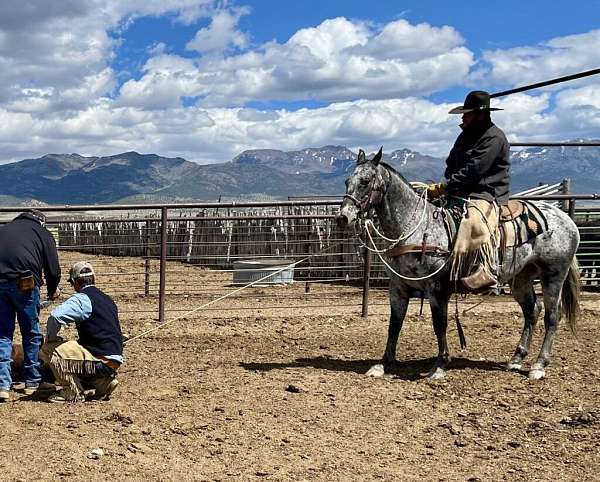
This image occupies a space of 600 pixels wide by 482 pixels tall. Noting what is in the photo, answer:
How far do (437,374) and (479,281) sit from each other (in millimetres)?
924

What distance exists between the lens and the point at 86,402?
5.30 meters

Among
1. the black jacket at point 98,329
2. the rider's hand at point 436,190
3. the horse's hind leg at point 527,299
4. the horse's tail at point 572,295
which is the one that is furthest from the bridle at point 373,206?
the black jacket at point 98,329

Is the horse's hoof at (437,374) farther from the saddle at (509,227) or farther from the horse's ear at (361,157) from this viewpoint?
the horse's ear at (361,157)

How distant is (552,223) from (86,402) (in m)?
4.53

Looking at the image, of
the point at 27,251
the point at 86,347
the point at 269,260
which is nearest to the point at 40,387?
the point at 86,347

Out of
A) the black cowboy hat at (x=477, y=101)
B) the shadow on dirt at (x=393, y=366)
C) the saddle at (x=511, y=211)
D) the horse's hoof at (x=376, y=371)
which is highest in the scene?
the black cowboy hat at (x=477, y=101)

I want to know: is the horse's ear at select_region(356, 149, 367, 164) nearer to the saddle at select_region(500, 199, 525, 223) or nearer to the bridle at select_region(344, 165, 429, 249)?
the bridle at select_region(344, 165, 429, 249)

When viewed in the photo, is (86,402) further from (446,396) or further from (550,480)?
(550,480)

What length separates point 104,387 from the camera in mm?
5359

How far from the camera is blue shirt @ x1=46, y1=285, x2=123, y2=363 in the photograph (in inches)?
202

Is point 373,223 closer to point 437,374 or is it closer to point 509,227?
Answer: point 509,227

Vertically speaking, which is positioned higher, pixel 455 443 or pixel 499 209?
pixel 499 209

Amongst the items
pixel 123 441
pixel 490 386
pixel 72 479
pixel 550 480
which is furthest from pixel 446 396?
pixel 72 479

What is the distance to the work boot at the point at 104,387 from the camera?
535 cm
